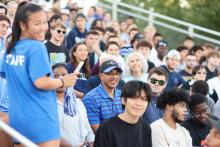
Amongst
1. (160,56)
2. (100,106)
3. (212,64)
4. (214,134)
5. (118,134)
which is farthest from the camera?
(160,56)

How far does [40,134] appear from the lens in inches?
205

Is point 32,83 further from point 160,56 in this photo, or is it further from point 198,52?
point 198,52

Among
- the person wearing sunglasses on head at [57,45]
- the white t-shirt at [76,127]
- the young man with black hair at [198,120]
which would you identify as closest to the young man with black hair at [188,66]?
the person wearing sunglasses on head at [57,45]

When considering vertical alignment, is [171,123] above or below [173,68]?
below

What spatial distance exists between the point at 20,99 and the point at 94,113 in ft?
5.63

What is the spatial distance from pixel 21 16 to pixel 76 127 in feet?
4.95

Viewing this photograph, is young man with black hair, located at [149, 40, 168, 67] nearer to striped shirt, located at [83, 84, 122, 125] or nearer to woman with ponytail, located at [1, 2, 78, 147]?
striped shirt, located at [83, 84, 122, 125]

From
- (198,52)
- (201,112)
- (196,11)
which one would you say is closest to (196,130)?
(201,112)

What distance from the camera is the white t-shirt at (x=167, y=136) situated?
626cm

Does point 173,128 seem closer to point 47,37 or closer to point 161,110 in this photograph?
point 161,110

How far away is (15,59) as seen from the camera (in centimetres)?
526

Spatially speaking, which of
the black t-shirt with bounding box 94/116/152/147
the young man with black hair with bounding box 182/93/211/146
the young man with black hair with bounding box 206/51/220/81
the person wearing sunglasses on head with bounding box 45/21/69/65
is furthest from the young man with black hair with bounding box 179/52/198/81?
the black t-shirt with bounding box 94/116/152/147

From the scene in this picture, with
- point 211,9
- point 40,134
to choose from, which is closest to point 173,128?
point 40,134

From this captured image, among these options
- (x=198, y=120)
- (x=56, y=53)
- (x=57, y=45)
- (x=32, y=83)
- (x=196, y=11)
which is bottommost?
(x=198, y=120)
